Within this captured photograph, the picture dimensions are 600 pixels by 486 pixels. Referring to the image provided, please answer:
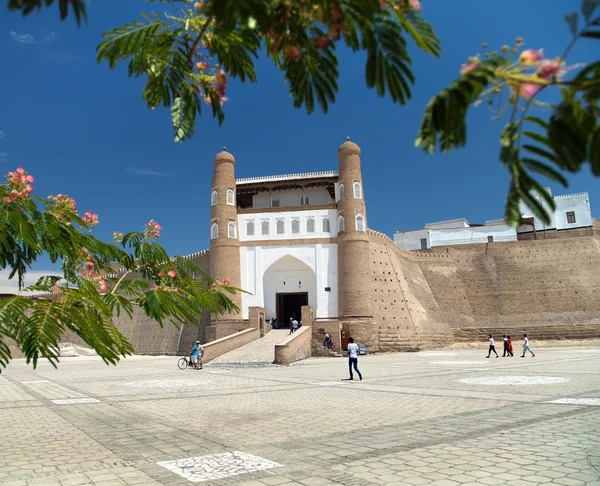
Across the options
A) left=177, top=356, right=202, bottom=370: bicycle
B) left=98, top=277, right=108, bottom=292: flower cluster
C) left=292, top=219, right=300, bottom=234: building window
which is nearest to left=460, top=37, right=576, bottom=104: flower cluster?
left=98, top=277, right=108, bottom=292: flower cluster

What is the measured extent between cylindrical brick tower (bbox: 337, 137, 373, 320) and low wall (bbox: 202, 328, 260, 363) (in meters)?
6.24

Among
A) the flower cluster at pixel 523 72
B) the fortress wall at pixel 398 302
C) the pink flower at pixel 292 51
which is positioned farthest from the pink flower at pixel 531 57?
the fortress wall at pixel 398 302

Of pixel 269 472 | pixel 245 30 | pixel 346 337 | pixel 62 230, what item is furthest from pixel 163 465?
pixel 346 337

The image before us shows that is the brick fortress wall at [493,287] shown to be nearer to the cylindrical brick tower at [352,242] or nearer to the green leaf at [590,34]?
the cylindrical brick tower at [352,242]

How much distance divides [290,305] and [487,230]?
25.7 meters

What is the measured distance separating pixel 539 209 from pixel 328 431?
20.5 ft

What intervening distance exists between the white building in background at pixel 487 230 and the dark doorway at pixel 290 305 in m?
20.3

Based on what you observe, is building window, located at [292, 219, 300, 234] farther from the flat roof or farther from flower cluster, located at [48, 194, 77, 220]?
flower cluster, located at [48, 194, 77, 220]

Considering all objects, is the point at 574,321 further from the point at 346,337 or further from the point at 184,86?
the point at 184,86

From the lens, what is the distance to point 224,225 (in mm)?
34531

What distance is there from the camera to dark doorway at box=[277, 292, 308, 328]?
37759mm


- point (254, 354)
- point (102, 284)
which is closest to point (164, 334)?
point (254, 354)

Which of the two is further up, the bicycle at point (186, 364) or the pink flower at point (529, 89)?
the pink flower at point (529, 89)

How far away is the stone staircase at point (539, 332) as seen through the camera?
37125mm
